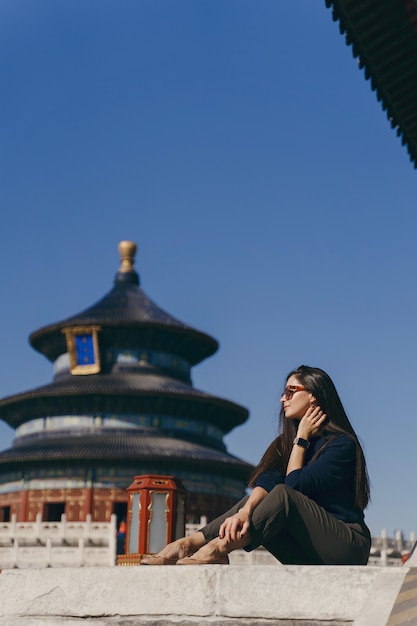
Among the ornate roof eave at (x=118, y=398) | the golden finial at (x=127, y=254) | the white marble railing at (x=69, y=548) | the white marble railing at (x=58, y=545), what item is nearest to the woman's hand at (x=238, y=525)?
the white marble railing at (x=69, y=548)

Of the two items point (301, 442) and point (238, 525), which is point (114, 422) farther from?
point (238, 525)

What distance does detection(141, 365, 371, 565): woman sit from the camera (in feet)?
12.4

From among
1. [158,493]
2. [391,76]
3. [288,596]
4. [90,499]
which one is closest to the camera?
[288,596]

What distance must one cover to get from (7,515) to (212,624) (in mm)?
28524

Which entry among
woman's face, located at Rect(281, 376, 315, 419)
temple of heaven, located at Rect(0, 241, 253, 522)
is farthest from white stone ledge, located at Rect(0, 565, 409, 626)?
temple of heaven, located at Rect(0, 241, 253, 522)

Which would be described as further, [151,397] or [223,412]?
[223,412]

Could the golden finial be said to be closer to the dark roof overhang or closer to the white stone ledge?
the dark roof overhang

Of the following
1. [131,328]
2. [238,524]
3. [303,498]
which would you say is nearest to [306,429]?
[303,498]

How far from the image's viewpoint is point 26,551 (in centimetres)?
1911

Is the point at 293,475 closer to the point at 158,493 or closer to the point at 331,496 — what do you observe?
the point at 331,496

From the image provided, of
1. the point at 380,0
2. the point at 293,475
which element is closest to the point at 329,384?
the point at 293,475

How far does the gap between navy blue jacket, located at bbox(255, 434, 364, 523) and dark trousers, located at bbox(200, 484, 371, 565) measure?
10 cm

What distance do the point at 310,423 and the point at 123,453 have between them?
2427 cm

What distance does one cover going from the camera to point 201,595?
141 inches
